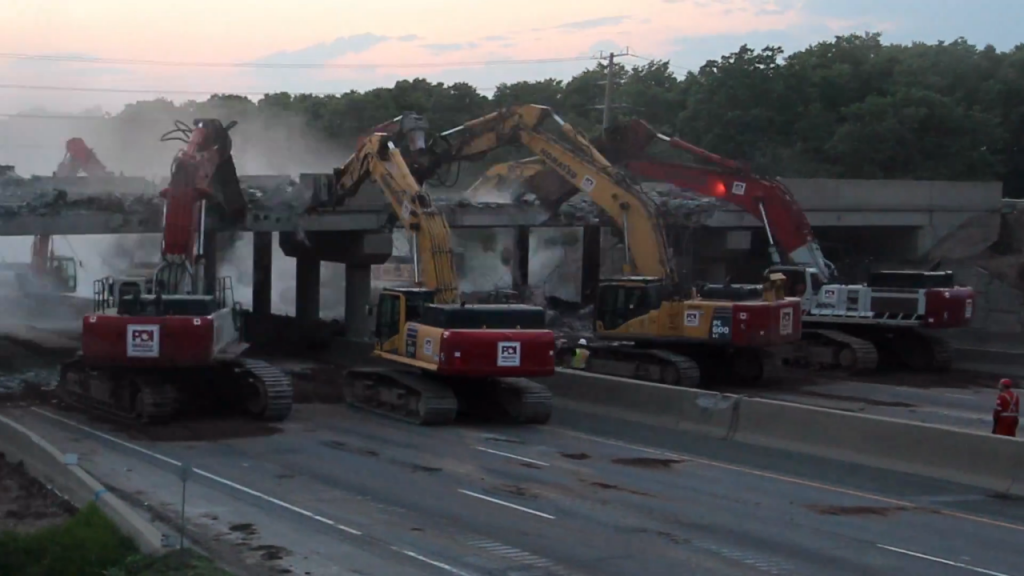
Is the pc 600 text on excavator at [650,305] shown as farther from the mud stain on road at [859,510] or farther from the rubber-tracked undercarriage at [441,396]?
the mud stain on road at [859,510]

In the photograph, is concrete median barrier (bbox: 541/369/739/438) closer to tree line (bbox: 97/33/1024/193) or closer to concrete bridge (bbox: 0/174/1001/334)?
concrete bridge (bbox: 0/174/1001/334)

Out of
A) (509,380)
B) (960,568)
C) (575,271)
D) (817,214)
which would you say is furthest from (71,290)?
(960,568)

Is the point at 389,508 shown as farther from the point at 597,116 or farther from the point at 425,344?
the point at 597,116

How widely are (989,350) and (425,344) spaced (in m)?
21.0

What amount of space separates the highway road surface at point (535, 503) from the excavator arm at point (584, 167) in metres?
7.45

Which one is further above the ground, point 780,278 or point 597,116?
point 597,116

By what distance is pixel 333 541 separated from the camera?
14.6 metres

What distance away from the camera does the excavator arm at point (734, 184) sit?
35375mm

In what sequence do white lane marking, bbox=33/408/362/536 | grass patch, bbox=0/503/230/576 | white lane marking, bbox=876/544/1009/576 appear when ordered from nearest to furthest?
grass patch, bbox=0/503/230/576 < white lane marking, bbox=876/544/1009/576 < white lane marking, bbox=33/408/362/536

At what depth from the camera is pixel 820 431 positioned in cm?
2177

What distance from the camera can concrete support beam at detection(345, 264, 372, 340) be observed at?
39750 millimetres

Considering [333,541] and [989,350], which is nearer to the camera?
[333,541]

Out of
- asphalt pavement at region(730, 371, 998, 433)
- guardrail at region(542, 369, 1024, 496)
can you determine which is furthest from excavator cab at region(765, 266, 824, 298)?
guardrail at region(542, 369, 1024, 496)

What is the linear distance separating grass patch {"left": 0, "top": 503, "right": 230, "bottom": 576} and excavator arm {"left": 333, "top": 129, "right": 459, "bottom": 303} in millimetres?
12216
